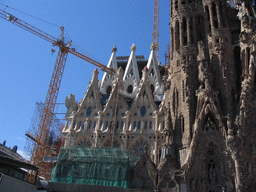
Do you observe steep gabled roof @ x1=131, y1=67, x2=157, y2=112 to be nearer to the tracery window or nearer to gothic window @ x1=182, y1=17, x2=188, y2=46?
the tracery window

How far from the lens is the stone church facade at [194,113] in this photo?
2972 cm

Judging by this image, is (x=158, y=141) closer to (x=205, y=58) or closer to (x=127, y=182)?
(x=127, y=182)

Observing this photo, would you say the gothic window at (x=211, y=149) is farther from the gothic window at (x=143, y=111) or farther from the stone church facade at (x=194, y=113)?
the gothic window at (x=143, y=111)

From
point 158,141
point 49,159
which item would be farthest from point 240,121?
point 49,159

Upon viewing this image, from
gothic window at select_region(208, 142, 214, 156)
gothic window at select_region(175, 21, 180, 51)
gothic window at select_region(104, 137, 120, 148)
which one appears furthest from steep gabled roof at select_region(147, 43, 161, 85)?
gothic window at select_region(208, 142, 214, 156)

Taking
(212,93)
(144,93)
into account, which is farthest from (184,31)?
(212,93)

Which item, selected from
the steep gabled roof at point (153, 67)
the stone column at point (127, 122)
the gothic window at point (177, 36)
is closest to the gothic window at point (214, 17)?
the gothic window at point (177, 36)

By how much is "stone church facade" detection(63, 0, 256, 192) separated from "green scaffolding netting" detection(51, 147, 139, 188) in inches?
92.0

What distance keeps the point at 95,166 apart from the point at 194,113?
48.0ft

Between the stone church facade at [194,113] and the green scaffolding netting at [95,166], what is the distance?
7.67 feet

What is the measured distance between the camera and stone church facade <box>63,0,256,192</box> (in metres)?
29.7

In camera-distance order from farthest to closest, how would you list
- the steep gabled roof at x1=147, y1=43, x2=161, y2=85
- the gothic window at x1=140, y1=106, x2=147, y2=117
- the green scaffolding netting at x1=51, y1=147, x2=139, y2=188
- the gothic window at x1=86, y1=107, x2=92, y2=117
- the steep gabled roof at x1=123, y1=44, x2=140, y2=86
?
the steep gabled roof at x1=123, y1=44, x2=140, y2=86 → the steep gabled roof at x1=147, y1=43, x2=161, y2=85 → the gothic window at x1=86, y1=107, x2=92, y2=117 → the gothic window at x1=140, y1=106, x2=147, y2=117 → the green scaffolding netting at x1=51, y1=147, x2=139, y2=188

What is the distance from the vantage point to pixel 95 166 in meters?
35.3

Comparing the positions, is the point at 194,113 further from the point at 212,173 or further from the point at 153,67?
the point at 153,67
